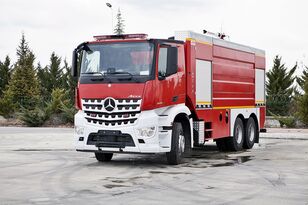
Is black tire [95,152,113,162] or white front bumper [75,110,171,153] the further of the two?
black tire [95,152,113,162]

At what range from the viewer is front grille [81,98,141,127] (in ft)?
41.0

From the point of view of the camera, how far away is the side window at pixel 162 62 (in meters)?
12.6

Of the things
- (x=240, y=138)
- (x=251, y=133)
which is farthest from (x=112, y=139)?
(x=251, y=133)

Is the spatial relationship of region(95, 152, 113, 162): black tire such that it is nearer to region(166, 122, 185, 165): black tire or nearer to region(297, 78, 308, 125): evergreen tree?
region(166, 122, 185, 165): black tire

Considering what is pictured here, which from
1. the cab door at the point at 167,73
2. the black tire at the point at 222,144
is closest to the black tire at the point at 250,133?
the black tire at the point at 222,144

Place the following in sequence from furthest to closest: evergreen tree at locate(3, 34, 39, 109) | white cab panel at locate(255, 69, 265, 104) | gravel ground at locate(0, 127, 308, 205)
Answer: evergreen tree at locate(3, 34, 39, 109) → white cab panel at locate(255, 69, 265, 104) → gravel ground at locate(0, 127, 308, 205)

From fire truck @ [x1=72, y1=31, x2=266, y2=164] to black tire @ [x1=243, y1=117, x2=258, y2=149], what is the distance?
349 cm

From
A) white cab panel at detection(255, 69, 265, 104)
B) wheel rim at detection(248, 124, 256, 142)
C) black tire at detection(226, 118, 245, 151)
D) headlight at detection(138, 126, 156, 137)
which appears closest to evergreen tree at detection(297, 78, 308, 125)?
white cab panel at detection(255, 69, 265, 104)

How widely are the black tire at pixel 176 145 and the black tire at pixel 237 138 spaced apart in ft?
13.1

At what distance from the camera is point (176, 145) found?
515 inches

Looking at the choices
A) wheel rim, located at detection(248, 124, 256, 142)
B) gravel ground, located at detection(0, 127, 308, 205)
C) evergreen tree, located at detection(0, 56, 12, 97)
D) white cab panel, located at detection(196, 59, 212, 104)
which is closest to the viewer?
gravel ground, located at detection(0, 127, 308, 205)

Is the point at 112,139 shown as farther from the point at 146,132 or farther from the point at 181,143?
the point at 181,143

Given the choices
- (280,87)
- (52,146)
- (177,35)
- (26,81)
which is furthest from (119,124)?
(26,81)

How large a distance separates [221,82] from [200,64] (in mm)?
1562
